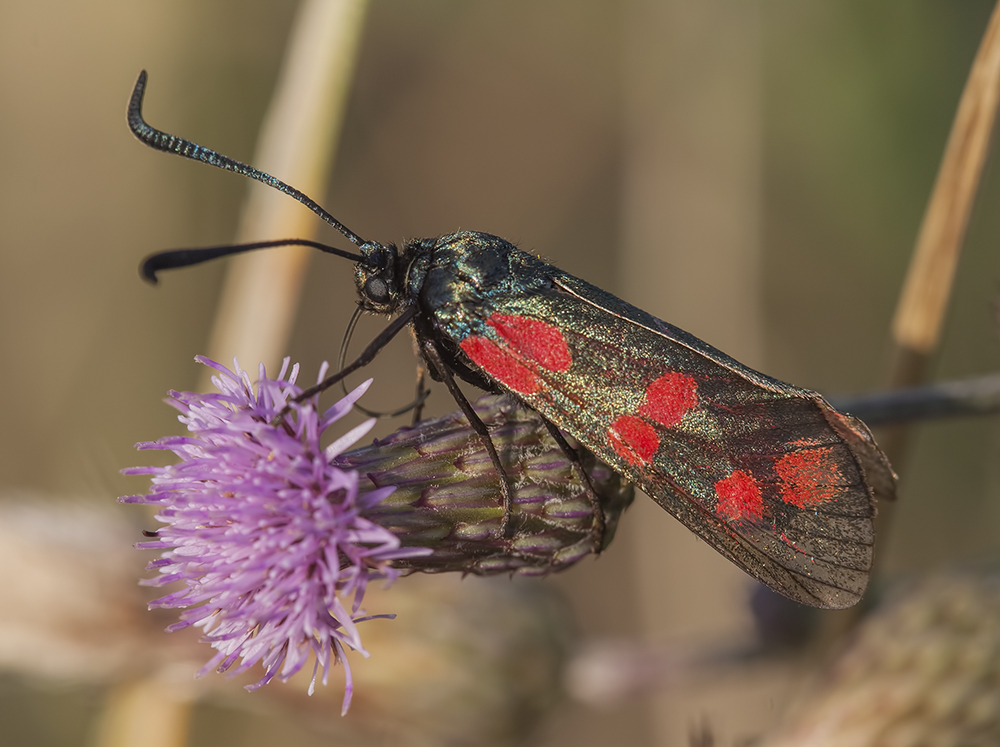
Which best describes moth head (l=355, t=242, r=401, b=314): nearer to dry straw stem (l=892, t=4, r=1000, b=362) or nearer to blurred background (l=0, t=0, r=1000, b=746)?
dry straw stem (l=892, t=4, r=1000, b=362)

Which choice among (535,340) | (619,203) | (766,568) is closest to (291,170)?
(535,340)

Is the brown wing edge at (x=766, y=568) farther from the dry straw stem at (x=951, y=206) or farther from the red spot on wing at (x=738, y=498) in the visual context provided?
the dry straw stem at (x=951, y=206)

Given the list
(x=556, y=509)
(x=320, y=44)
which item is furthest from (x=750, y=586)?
(x=320, y=44)

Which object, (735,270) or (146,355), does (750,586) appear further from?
(146,355)

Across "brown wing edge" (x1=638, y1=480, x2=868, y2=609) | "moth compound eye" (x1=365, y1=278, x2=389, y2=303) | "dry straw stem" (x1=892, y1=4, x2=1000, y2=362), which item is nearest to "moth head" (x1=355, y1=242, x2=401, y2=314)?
"moth compound eye" (x1=365, y1=278, x2=389, y2=303)

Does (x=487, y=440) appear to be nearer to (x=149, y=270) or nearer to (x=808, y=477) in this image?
(x=808, y=477)

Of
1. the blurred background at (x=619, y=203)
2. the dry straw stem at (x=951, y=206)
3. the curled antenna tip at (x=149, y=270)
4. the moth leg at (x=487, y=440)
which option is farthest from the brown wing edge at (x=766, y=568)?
the blurred background at (x=619, y=203)
